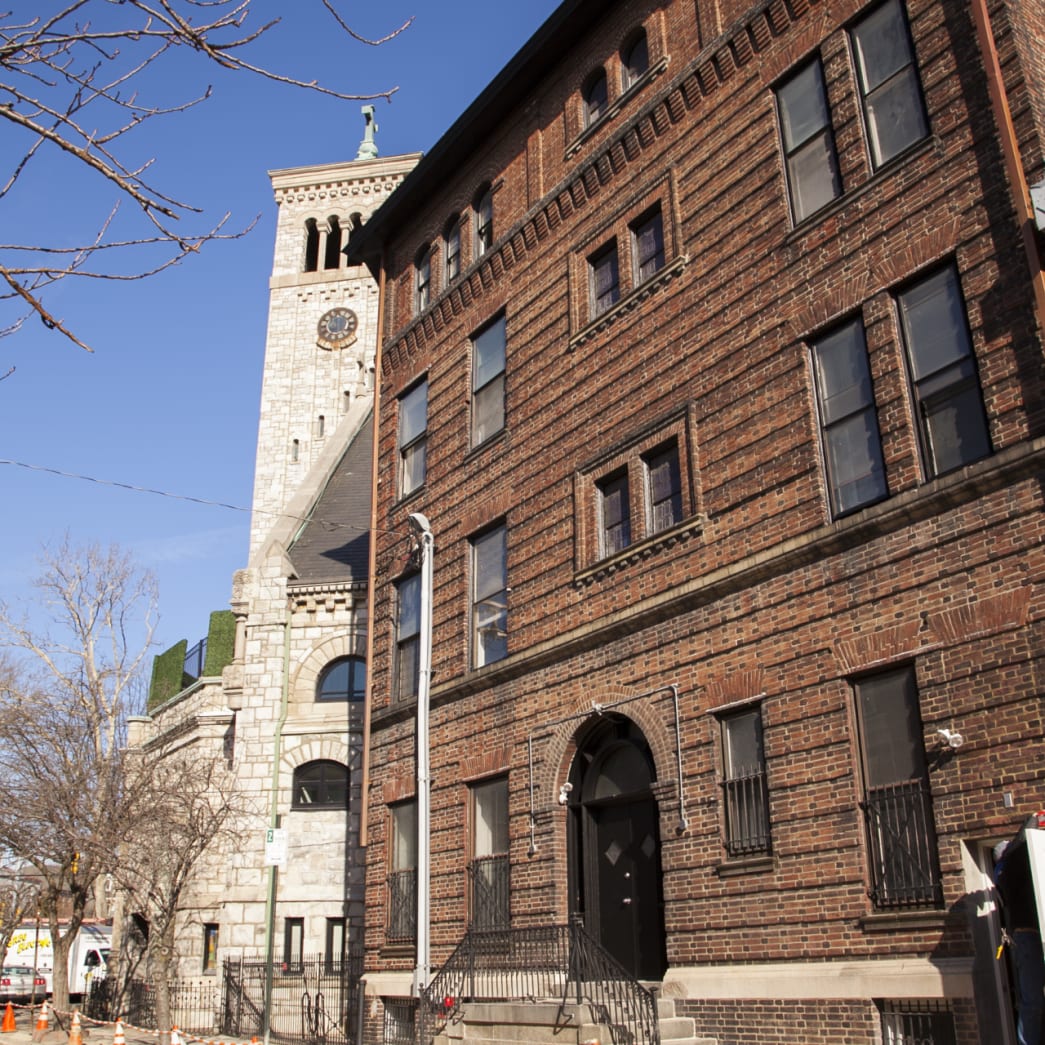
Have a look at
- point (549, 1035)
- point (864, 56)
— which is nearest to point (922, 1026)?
point (549, 1035)

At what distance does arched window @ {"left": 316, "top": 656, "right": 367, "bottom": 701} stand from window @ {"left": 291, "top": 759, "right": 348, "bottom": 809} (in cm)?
154

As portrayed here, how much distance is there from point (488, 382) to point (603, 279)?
3.14 meters

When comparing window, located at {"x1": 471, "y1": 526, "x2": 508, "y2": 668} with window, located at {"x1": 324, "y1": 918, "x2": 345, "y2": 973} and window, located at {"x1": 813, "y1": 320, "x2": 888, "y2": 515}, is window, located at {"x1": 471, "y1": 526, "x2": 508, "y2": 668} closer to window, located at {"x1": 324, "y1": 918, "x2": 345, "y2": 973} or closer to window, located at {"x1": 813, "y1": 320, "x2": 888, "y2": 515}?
window, located at {"x1": 813, "y1": 320, "x2": 888, "y2": 515}

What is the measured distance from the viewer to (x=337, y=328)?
52.6m

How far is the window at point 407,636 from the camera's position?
788 inches

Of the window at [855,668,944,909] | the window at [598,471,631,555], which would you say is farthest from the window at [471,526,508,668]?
the window at [855,668,944,909]

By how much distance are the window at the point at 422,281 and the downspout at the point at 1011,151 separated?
492 inches

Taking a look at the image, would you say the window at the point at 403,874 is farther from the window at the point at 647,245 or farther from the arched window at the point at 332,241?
the arched window at the point at 332,241

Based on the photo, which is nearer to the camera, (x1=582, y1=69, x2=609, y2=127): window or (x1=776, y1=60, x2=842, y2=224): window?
(x1=776, y1=60, x2=842, y2=224): window

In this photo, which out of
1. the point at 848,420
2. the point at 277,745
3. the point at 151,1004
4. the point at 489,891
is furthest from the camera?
the point at 151,1004

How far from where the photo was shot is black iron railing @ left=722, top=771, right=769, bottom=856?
12.2m

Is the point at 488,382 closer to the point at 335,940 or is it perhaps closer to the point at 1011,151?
the point at 1011,151

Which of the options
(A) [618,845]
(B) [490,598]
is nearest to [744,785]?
(A) [618,845]

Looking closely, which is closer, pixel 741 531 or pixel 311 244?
pixel 741 531
